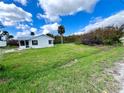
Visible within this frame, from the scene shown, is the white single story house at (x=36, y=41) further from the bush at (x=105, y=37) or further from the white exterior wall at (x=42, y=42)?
the bush at (x=105, y=37)

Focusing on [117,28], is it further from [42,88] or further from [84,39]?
[42,88]

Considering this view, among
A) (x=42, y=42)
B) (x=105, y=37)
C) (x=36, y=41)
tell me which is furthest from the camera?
(x=42, y=42)

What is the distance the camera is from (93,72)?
951 centimetres

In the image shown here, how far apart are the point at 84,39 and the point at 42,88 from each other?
3818 centimetres

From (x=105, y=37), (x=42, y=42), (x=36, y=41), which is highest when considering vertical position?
(x=105, y=37)

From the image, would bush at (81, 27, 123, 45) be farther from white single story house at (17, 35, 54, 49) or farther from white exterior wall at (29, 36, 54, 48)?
white single story house at (17, 35, 54, 49)

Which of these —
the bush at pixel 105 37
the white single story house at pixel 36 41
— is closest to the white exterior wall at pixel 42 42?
the white single story house at pixel 36 41

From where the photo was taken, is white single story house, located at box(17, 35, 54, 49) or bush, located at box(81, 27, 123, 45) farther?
white single story house, located at box(17, 35, 54, 49)

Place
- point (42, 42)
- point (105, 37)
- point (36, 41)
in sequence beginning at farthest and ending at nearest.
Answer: point (42, 42) < point (36, 41) < point (105, 37)

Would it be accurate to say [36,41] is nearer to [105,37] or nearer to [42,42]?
[42,42]

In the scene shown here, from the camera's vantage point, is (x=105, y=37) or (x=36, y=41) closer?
(x=105, y=37)

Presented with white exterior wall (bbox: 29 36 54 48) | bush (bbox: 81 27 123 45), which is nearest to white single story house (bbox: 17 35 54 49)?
white exterior wall (bbox: 29 36 54 48)

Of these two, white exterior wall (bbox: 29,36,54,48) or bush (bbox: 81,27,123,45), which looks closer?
bush (bbox: 81,27,123,45)

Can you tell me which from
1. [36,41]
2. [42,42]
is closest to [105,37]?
[42,42]
